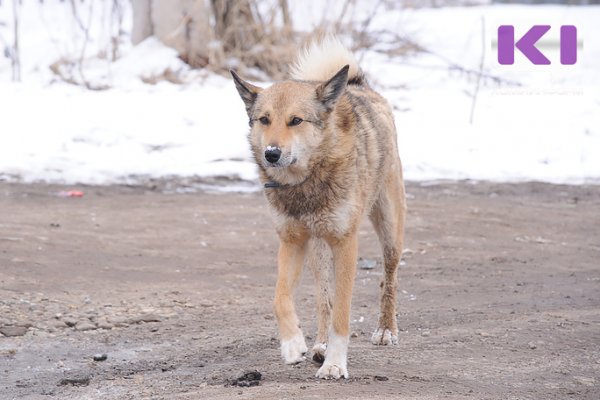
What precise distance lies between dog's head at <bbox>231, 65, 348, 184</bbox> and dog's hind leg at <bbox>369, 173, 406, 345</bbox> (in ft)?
3.27

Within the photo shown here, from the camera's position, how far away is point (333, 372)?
520cm

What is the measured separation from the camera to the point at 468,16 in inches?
869

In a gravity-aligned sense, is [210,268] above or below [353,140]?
below

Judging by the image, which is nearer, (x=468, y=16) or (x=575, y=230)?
(x=575, y=230)

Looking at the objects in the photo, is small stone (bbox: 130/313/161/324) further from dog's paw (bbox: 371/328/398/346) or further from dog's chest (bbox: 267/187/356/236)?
dog's chest (bbox: 267/187/356/236)

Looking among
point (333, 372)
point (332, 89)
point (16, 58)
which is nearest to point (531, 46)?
point (16, 58)

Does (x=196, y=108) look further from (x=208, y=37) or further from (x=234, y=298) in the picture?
(x=234, y=298)

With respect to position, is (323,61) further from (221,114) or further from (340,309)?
(221,114)

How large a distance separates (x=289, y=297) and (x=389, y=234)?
1321 millimetres

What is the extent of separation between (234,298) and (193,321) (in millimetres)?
642

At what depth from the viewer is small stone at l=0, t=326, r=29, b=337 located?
20.8ft

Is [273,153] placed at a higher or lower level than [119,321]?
higher

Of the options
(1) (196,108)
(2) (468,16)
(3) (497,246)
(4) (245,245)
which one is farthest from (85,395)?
(2) (468,16)

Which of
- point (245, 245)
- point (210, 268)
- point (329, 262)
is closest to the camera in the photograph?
point (329, 262)
